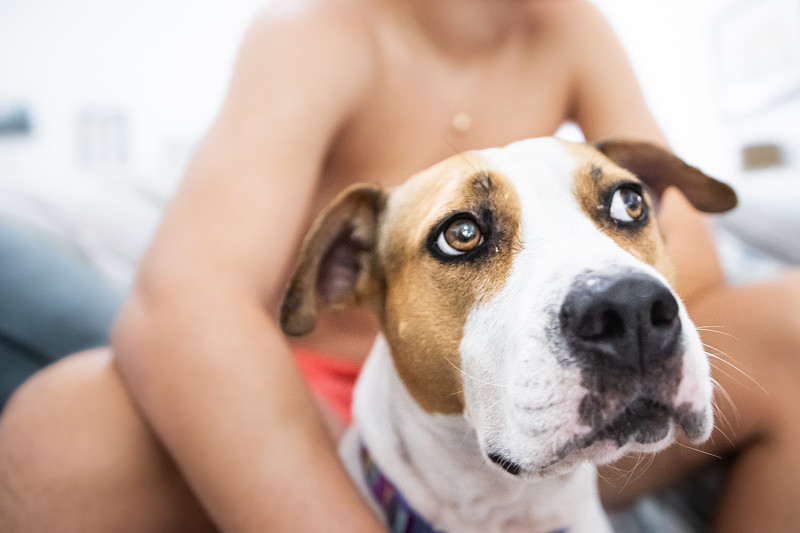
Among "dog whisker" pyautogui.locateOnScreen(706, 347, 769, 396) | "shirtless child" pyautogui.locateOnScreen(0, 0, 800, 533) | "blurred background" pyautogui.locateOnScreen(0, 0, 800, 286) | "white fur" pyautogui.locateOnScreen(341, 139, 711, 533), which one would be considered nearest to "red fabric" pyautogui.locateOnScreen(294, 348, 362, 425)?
"shirtless child" pyautogui.locateOnScreen(0, 0, 800, 533)

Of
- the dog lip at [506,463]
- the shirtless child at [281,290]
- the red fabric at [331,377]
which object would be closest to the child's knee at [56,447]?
the shirtless child at [281,290]

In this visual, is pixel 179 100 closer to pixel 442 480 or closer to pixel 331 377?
pixel 331 377

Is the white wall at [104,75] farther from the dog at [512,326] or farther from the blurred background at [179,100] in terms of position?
the dog at [512,326]

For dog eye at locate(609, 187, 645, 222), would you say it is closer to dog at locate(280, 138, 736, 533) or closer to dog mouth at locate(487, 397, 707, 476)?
dog at locate(280, 138, 736, 533)

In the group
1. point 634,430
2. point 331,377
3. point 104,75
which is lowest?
point 331,377

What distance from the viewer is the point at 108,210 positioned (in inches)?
59.4

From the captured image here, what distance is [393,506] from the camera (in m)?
0.85

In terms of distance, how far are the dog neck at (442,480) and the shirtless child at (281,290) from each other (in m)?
0.07

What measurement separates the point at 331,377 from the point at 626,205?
0.62m

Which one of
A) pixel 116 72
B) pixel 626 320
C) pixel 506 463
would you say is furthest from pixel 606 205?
pixel 116 72

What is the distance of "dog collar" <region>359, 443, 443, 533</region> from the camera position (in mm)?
833

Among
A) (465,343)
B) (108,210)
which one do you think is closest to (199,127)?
(108,210)

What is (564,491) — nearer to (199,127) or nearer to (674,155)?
(674,155)

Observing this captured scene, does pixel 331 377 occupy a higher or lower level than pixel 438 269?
lower
